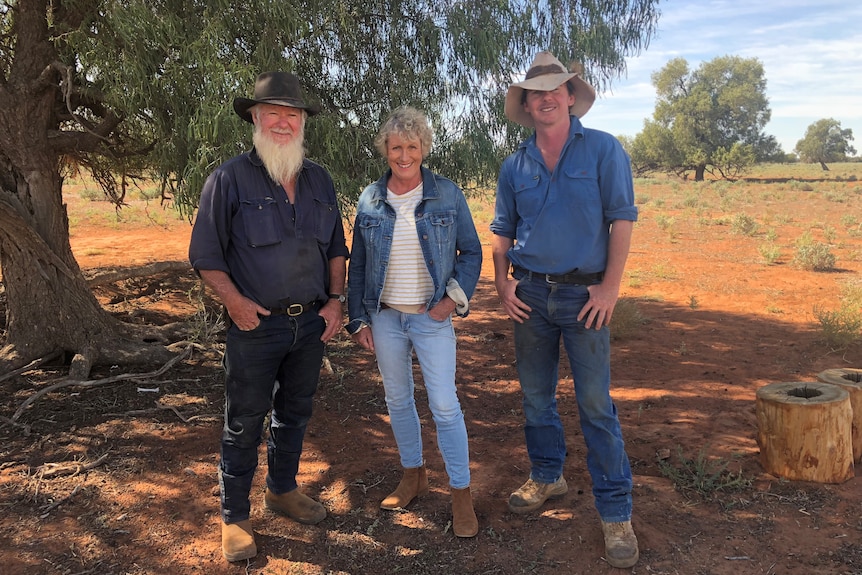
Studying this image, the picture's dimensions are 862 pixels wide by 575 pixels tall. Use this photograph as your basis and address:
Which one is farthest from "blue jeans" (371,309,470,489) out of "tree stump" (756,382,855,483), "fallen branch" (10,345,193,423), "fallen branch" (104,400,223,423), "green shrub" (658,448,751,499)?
"fallen branch" (10,345,193,423)

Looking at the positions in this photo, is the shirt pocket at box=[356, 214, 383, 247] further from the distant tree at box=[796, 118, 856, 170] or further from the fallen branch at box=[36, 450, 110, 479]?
the distant tree at box=[796, 118, 856, 170]

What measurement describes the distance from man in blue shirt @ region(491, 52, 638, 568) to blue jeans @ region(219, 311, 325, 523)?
1.06m

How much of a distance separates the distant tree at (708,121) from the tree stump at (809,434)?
41093 mm

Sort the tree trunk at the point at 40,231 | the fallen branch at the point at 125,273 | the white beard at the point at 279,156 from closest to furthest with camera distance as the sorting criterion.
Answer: the white beard at the point at 279,156, the tree trunk at the point at 40,231, the fallen branch at the point at 125,273

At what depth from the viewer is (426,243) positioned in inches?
118

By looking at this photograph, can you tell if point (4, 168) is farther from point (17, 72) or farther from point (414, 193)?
point (414, 193)

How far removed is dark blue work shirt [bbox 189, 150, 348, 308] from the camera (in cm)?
281

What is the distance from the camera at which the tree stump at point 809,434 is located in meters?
3.64

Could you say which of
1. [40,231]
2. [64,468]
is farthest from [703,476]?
[40,231]

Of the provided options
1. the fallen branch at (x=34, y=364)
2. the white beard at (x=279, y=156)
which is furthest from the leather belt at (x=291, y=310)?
the fallen branch at (x=34, y=364)

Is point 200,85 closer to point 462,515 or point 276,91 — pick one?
point 276,91

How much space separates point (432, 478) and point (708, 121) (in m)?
46.1

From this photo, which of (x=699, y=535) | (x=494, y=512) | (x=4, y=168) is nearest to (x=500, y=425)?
(x=494, y=512)

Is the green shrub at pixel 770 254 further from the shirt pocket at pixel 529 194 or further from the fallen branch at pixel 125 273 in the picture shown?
the shirt pocket at pixel 529 194
